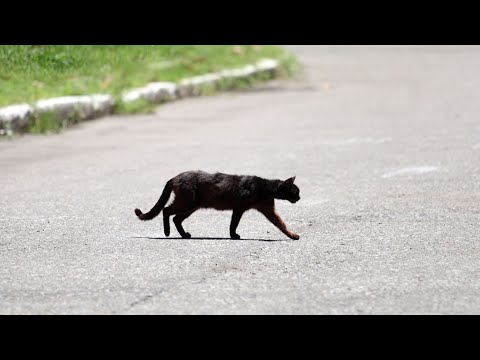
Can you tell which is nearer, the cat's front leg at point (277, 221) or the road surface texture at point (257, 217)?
the road surface texture at point (257, 217)

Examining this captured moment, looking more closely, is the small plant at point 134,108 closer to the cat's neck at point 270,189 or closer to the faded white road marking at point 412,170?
the faded white road marking at point 412,170

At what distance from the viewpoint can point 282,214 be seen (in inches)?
276

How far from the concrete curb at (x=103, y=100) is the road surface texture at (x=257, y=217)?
21 cm

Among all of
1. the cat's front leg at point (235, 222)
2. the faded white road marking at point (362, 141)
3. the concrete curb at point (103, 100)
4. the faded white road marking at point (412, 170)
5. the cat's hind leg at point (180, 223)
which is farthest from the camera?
the concrete curb at point (103, 100)

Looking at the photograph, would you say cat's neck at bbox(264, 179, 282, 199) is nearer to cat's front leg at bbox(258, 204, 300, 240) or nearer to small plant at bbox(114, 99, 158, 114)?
cat's front leg at bbox(258, 204, 300, 240)

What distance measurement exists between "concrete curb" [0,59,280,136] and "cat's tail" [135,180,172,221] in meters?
4.38

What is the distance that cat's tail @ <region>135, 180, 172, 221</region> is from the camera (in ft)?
20.3

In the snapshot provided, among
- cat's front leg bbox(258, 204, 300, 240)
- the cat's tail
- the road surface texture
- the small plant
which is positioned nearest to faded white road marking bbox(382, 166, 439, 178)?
the road surface texture

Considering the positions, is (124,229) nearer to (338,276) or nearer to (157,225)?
(157,225)

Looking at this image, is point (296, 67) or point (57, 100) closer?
point (57, 100)

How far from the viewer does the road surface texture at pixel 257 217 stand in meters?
4.73

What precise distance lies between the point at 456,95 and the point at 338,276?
407 inches

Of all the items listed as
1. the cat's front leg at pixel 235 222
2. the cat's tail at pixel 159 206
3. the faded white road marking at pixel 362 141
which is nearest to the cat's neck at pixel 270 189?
the cat's front leg at pixel 235 222

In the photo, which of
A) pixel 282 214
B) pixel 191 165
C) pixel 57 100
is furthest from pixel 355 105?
pixel 282 214
